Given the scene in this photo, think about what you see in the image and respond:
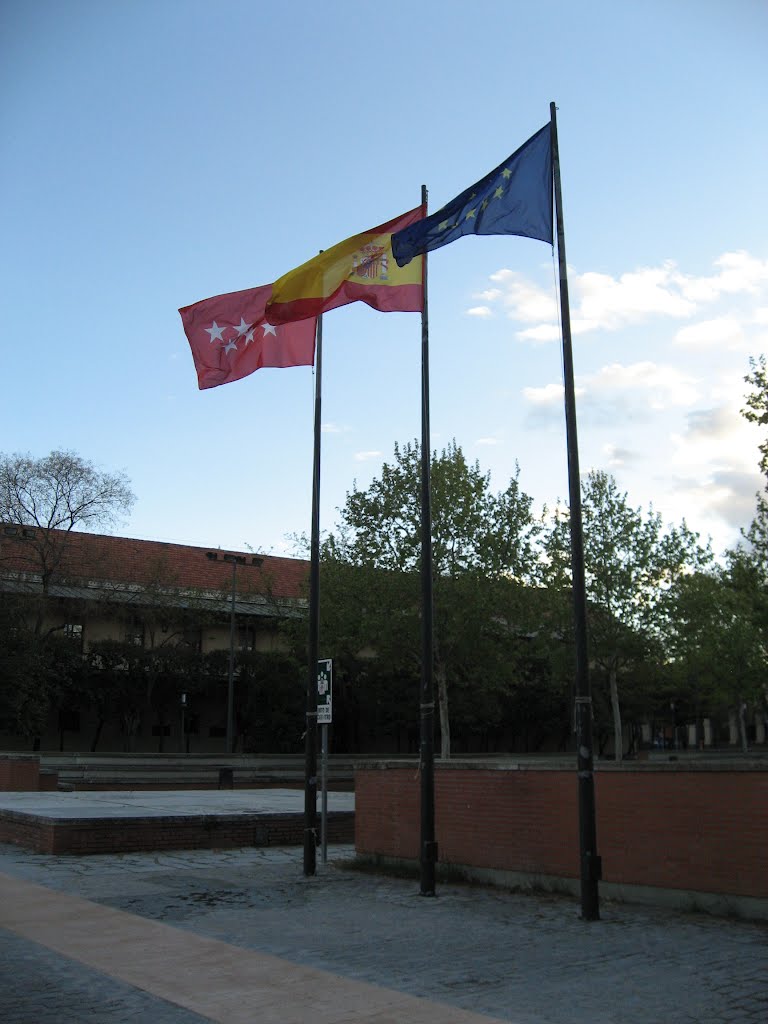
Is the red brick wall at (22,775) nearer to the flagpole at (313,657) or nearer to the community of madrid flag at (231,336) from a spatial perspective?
the flagpole at (313,657)

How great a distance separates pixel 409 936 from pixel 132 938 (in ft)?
8.10

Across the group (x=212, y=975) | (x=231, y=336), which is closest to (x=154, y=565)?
(x=231, y=336)

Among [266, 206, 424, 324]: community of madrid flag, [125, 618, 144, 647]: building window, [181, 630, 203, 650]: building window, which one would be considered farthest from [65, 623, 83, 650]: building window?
[266, 206, 424, 324]: community of madrid flag

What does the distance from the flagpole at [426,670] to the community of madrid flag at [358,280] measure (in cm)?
28

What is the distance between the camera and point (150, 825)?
16.2m

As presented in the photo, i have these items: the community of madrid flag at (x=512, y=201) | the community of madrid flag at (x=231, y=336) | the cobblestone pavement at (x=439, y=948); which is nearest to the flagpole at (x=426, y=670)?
the cobblestone pavement at (x=439, y=948)

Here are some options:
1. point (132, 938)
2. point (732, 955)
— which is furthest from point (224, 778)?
point (732, 955)

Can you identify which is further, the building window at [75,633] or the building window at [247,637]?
the building window at [247,637]

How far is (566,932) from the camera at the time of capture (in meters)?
9.50

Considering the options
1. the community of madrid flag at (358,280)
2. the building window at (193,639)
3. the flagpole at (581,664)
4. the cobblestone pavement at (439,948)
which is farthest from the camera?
the building window at (193,639)

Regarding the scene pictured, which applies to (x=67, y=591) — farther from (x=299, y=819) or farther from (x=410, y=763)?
(x=410, y=763)

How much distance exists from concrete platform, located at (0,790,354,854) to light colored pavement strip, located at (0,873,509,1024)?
4.94 metres

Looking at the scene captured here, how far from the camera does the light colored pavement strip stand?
22.0ft

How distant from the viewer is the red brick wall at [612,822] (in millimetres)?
9891
